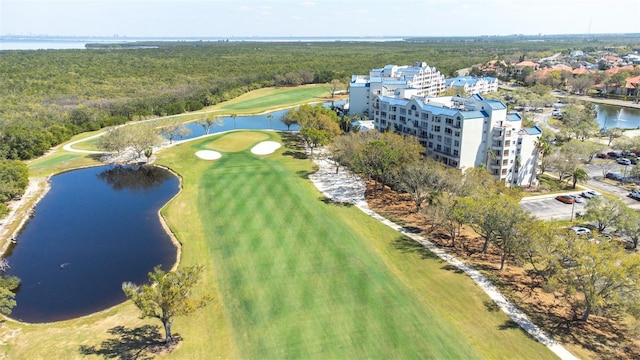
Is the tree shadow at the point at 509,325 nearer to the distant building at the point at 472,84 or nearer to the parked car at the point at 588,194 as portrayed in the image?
the parked car at the point at 588,194

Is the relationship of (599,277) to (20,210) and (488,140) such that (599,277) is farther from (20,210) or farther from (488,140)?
(20,210)

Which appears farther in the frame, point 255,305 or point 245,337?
point 255,305

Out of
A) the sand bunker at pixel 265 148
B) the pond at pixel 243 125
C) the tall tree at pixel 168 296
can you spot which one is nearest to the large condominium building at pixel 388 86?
the pond at pixel 243 125

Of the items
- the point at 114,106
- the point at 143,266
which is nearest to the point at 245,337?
the point at 143,266

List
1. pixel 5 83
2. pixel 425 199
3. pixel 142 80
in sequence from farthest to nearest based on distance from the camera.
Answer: pixel 142 80 < pixel 5 83 < pixel 425 199

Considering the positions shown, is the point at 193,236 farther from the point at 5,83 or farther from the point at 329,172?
the point at 5,83

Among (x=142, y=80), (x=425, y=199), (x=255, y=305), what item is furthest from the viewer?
(x=142, y=80)
